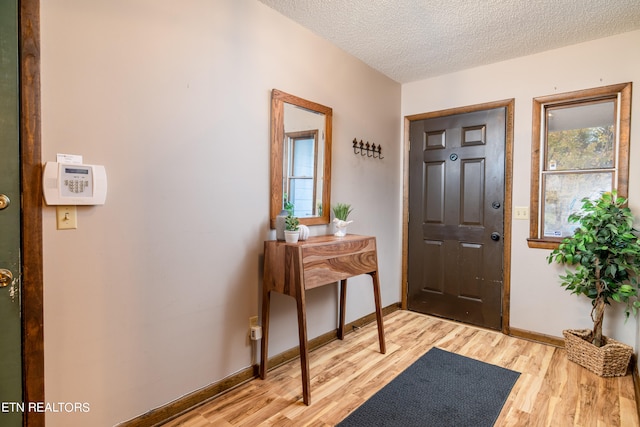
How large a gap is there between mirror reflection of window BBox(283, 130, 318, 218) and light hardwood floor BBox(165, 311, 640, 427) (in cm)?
116

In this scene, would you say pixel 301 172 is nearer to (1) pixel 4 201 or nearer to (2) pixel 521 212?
(1) pixel 4 201

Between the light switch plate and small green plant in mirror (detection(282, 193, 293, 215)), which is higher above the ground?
small green plant in mirror (detection(282, 193, 293, 215))

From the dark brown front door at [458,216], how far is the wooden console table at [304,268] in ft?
4.15

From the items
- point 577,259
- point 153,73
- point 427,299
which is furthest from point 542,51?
point 153,73

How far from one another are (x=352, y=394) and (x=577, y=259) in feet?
6.35

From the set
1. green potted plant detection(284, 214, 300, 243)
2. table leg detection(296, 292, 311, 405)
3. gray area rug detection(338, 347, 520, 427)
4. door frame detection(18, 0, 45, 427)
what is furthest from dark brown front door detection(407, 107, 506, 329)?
door frame detection(18, 0, 45, 427)

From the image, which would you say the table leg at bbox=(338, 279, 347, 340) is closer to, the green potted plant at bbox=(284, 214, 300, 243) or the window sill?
the green potted plant at bbox=(284, 214, 300, 243)

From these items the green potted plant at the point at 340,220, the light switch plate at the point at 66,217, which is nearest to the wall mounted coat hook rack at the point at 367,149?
the green potted plant at the point at 340,220

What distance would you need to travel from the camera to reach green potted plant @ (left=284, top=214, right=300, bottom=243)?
2.11 m

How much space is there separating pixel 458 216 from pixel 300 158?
5.91 feet

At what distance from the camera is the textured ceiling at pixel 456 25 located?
2133mm

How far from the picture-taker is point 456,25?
2.37 metres

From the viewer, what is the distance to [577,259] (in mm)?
2404

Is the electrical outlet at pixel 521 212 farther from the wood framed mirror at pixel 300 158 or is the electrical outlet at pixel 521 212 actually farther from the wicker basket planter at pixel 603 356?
the wood framed mirror at pixel 300 158
